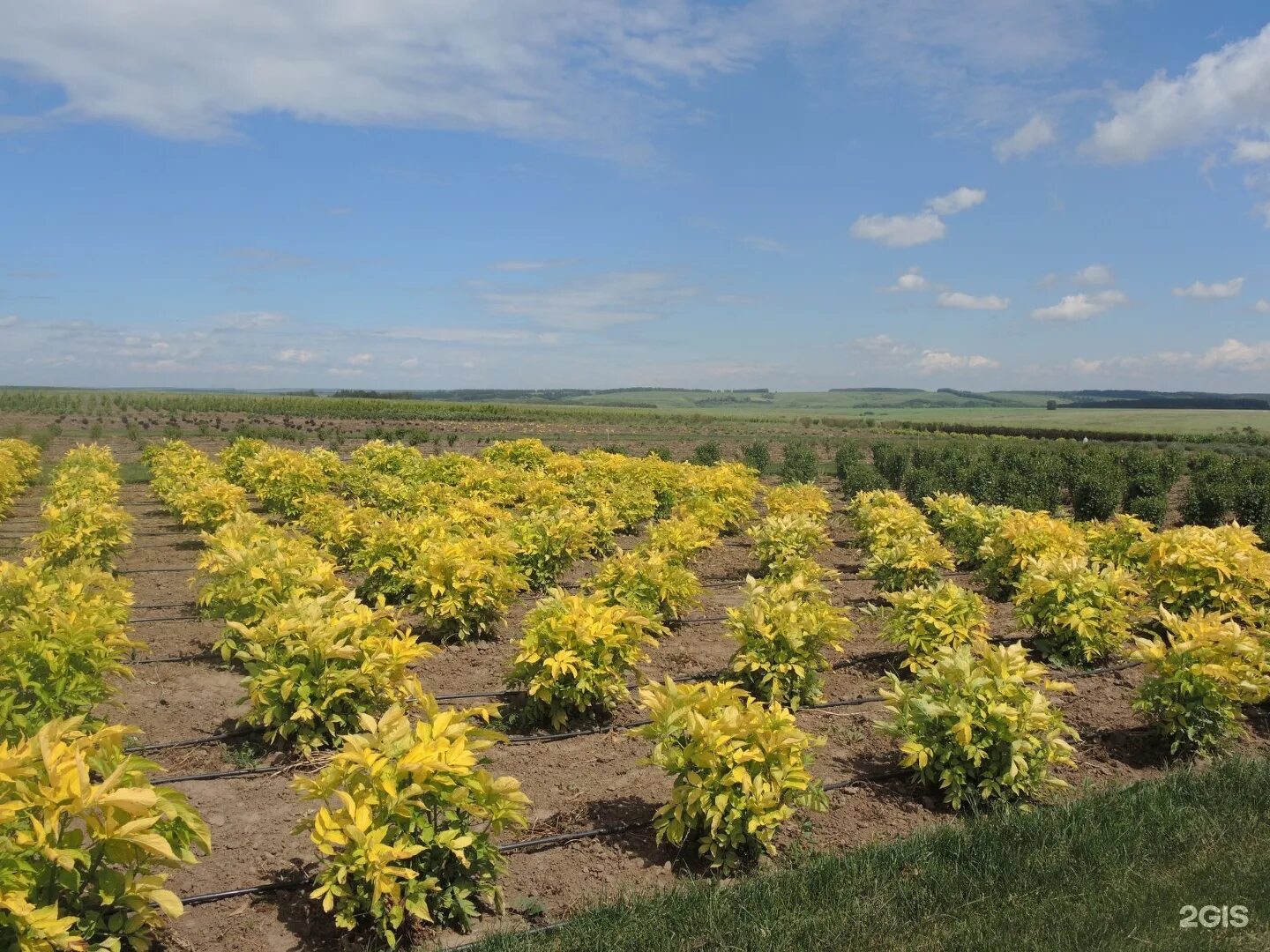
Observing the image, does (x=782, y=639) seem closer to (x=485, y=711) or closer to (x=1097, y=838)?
(x=1097, y=838)

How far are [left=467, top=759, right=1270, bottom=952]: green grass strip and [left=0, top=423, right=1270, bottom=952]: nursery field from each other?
0.03 meters

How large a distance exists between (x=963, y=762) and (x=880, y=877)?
1.19 metres

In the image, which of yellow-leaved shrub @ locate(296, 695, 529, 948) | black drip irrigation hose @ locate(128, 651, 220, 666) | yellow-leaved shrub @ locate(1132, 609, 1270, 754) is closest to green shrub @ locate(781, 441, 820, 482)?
yellow-leaved shrub @ locate(1132, 609, 1270, 754)

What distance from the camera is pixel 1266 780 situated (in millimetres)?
4809

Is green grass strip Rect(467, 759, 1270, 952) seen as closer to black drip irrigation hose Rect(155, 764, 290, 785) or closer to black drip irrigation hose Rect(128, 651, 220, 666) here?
black drip irrigation hose Rect(155, 764, 290, 785)

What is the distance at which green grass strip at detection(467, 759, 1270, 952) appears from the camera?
3.36 m

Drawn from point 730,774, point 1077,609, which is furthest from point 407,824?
point 1077,609

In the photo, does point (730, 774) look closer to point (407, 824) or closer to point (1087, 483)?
point (407, 824)

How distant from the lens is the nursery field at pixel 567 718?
332 cm

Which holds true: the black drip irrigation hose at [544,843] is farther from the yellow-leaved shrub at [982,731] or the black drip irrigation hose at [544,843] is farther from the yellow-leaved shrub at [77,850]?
the yellow-leaved shrub at [77,850]

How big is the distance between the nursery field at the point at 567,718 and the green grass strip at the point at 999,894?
0.11 ft

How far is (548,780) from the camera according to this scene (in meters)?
5.02

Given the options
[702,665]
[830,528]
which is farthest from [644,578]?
[830,528]

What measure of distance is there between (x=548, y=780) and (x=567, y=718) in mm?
798
